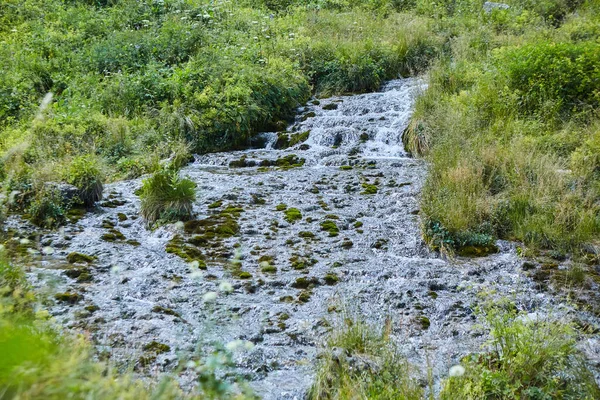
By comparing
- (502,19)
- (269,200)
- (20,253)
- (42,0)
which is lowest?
(269,200)

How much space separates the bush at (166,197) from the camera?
760 cm

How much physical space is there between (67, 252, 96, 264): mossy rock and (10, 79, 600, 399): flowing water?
0.12 m

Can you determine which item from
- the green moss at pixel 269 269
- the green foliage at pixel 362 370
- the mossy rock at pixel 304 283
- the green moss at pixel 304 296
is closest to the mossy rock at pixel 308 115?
the green moss at pixel 269 269

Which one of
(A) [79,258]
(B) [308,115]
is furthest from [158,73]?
(A) [79,258]

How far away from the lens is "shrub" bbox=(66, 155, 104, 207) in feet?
26.1

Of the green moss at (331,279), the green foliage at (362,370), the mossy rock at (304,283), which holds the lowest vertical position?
the green moss at (331,279)

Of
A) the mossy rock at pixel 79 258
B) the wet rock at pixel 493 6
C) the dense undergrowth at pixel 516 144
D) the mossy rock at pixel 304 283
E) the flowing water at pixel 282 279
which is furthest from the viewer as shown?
the wet rock at pixel 493 6

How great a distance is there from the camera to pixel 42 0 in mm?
17141

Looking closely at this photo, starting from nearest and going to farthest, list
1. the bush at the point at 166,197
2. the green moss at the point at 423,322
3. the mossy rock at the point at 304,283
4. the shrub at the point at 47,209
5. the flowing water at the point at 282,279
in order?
the flowing water at the point at 282,279 < the green moss at the point at 423,322 < the mossy rock at the point at 304,283 < the shrub at the point at 47,209 < the bush at the point at 166,197

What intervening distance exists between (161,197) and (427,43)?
38.8ft

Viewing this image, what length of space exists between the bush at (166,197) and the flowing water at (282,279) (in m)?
0.29

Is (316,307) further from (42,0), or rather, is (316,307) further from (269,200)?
(42,0)

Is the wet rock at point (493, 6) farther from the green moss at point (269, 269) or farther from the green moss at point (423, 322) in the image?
the green moss at point (423, 322)

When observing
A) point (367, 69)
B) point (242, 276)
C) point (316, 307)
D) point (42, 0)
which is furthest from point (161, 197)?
point (42, 0)
